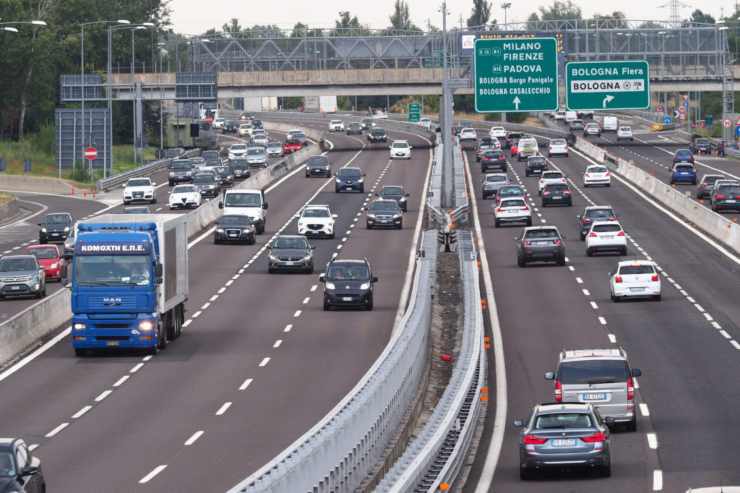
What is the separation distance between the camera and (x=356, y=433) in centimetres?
2103

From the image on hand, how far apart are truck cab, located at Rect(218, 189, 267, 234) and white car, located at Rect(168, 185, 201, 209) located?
1146cm

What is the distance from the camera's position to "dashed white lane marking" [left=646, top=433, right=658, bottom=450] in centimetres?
2770

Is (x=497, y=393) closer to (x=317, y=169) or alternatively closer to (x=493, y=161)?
(x=317, y=169)

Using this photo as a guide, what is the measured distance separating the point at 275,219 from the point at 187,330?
3475 cm

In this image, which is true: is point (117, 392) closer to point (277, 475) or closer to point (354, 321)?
point (354, 321)

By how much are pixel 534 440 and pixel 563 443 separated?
44cm

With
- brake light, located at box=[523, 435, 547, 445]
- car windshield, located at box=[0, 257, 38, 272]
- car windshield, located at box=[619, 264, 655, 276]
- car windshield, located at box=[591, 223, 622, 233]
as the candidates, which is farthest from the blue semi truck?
car windshield, located at box=[591, 223, 622, 233]

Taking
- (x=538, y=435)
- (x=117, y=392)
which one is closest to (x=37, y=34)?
(x=117, y=392)

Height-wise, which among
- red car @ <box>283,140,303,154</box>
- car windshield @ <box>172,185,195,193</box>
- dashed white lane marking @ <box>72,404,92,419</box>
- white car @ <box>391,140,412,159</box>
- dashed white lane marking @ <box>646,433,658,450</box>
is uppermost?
Result: red car @ <box>283,140,303,154</box>

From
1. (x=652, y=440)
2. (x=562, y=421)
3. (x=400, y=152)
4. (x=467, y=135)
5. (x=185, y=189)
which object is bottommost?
(x=652, y=440)

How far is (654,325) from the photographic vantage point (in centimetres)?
4419

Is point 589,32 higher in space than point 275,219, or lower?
higher

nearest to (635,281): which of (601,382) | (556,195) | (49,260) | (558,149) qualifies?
(601,382)

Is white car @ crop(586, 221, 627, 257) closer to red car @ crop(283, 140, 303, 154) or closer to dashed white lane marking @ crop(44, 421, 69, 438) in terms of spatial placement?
dashed white lane marking @ crop(44, 421, 69, 438)
